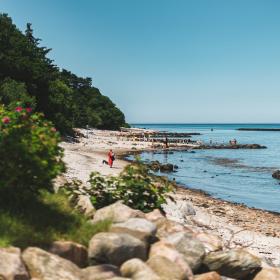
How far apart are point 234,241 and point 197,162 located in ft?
129

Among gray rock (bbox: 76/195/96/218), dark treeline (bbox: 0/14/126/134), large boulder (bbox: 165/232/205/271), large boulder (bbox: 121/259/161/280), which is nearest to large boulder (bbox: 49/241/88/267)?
large boulder (bbox: 121/259/161/280)

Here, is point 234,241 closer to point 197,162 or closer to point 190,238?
point 190,238

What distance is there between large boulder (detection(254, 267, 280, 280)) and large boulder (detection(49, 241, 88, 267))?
3805mm

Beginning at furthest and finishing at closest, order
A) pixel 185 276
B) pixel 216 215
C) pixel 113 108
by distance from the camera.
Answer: pixel 113 108
pixel 216 215
pixel 185 276

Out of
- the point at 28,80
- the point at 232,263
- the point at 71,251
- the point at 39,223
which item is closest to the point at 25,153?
the point at 39,223

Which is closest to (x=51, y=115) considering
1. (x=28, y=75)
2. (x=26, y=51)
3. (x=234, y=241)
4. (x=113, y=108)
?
(x=28, y=75)

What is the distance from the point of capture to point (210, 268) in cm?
936

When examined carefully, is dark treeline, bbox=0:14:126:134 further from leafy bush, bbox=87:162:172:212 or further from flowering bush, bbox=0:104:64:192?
flowering bush, bbox=0:104:64:192

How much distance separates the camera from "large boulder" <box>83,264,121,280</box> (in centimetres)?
755

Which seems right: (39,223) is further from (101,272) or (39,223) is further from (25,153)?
(101,272)

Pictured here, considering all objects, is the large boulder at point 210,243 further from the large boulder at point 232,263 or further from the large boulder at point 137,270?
the large boulder at point 137,270

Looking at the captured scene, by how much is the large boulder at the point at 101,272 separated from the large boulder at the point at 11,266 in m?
1.11

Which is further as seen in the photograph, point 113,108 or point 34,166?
point 113,108

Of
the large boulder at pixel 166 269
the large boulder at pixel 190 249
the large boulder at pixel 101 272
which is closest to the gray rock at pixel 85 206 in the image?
the large boulder at pixel 190 249
